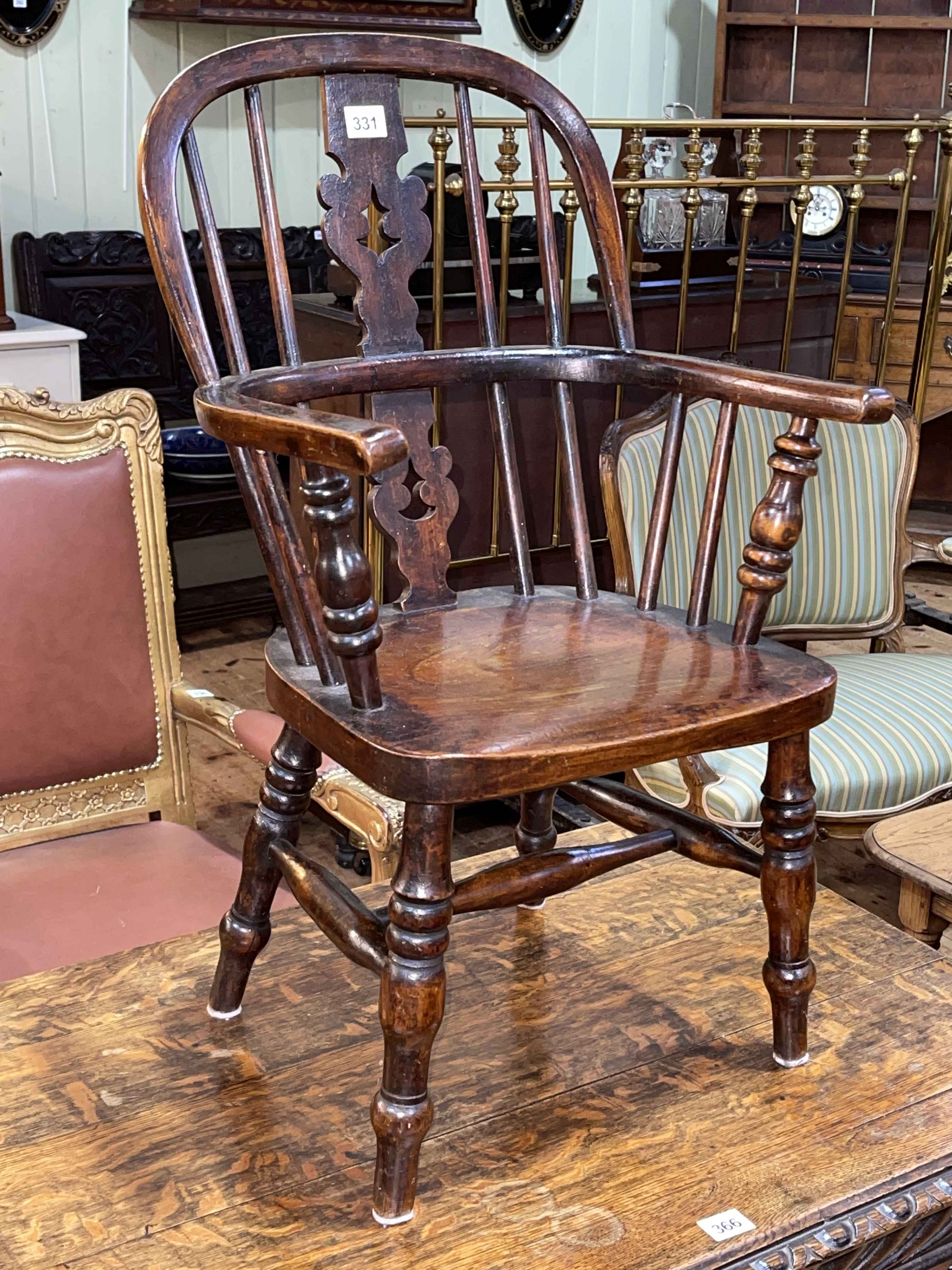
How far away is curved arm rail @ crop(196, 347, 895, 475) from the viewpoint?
96cm

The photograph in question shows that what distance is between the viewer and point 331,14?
378 centimetres

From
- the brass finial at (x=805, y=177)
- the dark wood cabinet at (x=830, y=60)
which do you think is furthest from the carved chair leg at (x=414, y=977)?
the dark wood cabinet at (x=830, y=60)

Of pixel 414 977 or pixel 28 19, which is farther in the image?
pixel 28 19

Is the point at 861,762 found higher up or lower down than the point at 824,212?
lower down

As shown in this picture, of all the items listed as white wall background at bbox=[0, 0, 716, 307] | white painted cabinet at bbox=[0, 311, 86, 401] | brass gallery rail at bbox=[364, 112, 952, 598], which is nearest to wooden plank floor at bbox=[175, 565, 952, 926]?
brass gallery rail at bbox=[364, 112, 952, 598]

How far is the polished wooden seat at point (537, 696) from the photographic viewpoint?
1.01 metres

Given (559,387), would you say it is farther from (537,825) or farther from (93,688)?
(93,688)

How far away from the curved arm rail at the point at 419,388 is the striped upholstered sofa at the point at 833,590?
0.74 meters

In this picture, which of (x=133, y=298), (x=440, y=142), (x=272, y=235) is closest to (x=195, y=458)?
(x=133, y=298)

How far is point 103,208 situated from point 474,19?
1.23 metres

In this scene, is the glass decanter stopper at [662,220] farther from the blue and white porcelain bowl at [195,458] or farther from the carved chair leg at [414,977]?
the carved chair leg at [414,977]

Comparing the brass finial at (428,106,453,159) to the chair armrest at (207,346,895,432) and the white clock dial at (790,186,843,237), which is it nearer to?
the chair armrest at (207,346,895,432)

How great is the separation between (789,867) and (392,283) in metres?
0.70

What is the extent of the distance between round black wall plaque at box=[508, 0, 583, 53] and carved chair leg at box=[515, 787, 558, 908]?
141 inches
